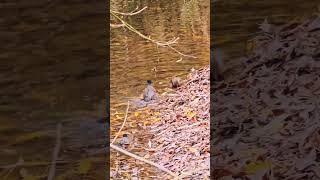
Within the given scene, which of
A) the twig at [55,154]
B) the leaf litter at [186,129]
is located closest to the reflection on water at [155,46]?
the leaf litter at [186,129]

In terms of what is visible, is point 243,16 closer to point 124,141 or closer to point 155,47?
point 155,47

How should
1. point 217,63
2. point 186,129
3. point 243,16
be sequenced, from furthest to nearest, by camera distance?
point 243,16 → point 217,63 → point 186,129

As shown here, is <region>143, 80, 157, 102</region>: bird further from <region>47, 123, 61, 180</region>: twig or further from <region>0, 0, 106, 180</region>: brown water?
<region>47, 123, 61, 180</region>: twig

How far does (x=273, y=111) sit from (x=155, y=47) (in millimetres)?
781

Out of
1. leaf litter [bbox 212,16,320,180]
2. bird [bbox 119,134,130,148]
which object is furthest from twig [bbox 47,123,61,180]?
leaf litter [bbox 212,16,320,180]

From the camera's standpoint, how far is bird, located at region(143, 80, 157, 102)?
10.3ft

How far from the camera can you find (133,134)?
2977mm

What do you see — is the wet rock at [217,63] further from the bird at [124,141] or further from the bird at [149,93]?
the bird at [124,141]

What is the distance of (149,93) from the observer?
10.4 ft

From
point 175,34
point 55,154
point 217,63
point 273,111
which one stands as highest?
point 175,34

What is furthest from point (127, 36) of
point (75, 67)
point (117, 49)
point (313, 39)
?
point (313, 39)

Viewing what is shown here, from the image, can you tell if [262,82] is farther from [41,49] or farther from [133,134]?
[41,49]

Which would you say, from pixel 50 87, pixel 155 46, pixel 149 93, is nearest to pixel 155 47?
pixel 155 46

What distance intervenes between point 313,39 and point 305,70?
0.73ft
